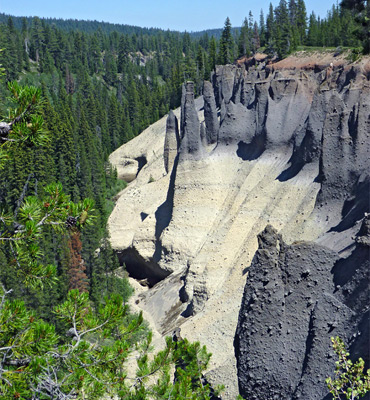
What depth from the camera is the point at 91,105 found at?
67688 millimetres

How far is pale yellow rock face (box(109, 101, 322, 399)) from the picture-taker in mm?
18656

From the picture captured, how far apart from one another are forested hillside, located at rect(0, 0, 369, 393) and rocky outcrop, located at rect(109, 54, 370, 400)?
3.16 m

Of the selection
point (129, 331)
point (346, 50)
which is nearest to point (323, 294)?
point (129, 331)

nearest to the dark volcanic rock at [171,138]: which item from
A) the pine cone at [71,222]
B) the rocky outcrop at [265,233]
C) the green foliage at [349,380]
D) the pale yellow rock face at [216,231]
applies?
the rocky outcrop at [265,233]

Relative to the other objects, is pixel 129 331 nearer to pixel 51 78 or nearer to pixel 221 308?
pixel 221 308

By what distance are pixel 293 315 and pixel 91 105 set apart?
58.9 meters

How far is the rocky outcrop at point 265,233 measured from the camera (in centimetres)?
1189

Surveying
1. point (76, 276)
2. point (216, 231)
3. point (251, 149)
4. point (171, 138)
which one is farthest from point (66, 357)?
point (171, 138)

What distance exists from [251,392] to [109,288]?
16.6m

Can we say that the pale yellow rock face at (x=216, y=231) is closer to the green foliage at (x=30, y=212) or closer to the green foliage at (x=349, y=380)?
the green foliage at (x=349, y=380)

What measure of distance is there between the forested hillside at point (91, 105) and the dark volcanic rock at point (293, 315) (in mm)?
4333

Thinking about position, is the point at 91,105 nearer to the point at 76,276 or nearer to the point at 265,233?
the point at 76,276

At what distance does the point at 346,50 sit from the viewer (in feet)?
190

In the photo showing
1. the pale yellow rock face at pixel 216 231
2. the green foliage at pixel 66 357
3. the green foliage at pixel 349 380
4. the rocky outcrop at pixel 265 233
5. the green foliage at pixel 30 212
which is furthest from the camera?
the pale yellow rock face at pixel 216 231
